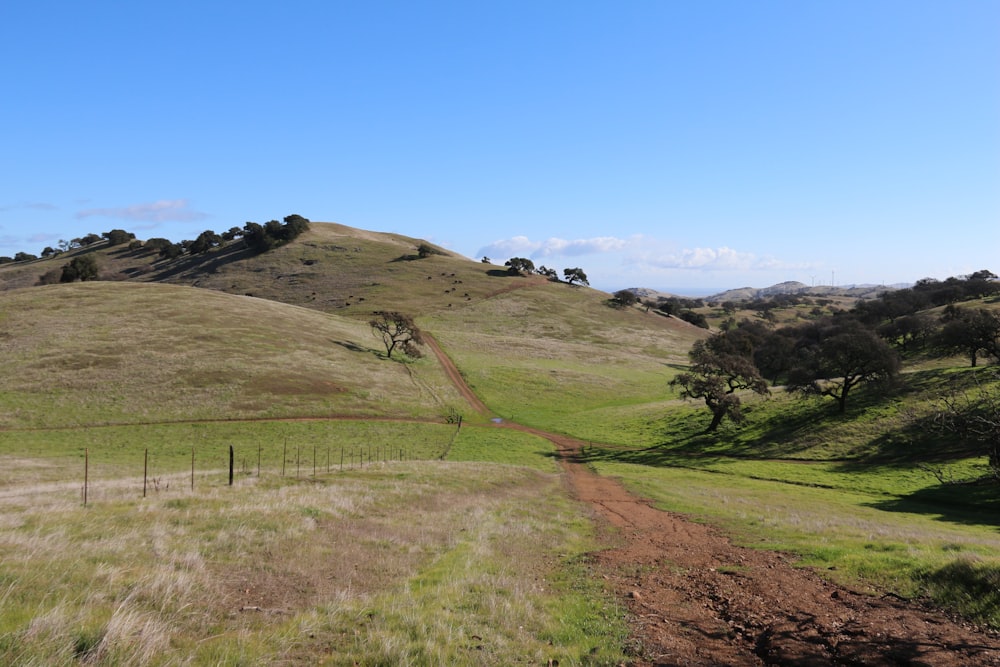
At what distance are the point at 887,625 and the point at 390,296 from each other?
135 m

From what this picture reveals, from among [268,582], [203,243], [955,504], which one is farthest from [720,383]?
[203,243]

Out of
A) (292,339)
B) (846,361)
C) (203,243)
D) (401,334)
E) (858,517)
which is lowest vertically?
(858,517)

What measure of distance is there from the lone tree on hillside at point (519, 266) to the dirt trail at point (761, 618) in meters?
167

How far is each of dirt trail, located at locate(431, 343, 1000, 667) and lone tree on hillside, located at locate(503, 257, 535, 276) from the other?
167182mm

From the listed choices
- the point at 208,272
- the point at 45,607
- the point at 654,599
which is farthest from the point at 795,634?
the point at 208,272

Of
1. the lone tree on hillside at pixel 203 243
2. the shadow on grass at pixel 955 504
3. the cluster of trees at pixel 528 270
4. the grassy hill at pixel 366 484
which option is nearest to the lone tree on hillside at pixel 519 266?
the cluster of trees at pixel 528 270

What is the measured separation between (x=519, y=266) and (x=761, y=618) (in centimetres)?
18022

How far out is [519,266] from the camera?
188875 mm

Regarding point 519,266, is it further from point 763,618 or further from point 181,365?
point 763,618

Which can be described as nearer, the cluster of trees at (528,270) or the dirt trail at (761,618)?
the dirt trail at (761,618)

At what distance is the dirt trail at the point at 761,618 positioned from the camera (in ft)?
30.5

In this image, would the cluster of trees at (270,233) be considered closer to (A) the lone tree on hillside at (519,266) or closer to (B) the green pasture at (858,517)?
(A) the lone tree on hillside at (519,266)

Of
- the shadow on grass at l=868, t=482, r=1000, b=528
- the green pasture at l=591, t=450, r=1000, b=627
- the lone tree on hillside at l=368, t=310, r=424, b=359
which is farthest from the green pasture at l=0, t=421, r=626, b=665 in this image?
the lone tree on hillside at l=368, t=310, r=424, b=359

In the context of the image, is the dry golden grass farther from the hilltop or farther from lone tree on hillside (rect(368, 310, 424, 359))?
lone tree on hillside (rect(368, 310, 424, 359))
